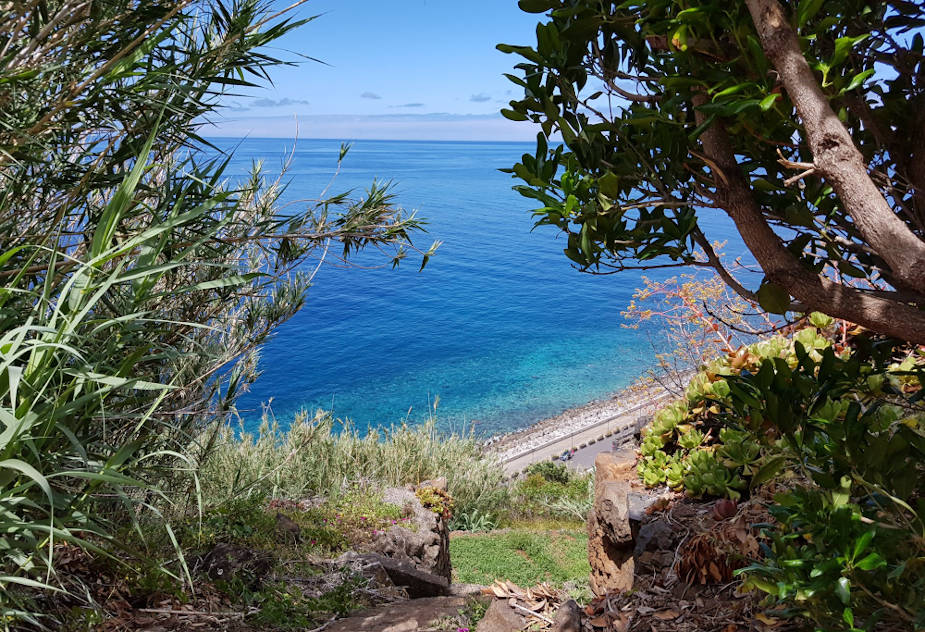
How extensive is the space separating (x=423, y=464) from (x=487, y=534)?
1369 mm

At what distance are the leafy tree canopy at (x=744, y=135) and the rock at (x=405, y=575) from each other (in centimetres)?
338

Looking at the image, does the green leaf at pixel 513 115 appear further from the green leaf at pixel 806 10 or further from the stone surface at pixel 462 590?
the stone surface at pixel 462 590

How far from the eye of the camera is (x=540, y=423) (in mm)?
24047

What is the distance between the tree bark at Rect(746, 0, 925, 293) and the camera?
1.28 meters

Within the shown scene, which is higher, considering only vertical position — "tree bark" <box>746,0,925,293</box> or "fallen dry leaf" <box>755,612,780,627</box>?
"tree bark" <box>746,0,925,293</box>

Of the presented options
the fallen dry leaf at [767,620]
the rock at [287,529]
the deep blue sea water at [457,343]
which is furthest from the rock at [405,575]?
the deep blue sea water at [457,343]

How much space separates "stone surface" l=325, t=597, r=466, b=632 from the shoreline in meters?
14.8

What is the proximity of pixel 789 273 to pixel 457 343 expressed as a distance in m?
31.9

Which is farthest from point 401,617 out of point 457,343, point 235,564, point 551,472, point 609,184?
point 457,343

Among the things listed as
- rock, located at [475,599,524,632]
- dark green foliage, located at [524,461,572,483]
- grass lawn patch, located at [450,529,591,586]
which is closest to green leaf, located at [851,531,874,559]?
rock, located at [475,599,524,632]

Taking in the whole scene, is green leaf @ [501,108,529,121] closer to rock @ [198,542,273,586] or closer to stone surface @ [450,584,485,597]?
rock @ [198,542,273,586]

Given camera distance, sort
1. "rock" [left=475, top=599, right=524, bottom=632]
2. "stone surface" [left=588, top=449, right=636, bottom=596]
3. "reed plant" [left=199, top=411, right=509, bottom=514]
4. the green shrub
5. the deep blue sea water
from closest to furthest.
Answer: "rock" [left=475, top=599, right=524, bottom=632] < "stone surface" [left=588, top=449, right=636, bottom=596] < "reed plant" [left=199, top=411, right=509, bottom=514] < the green shrub < the deep blue sea water

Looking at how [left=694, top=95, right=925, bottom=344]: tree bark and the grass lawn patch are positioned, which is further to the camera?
the grass lawn patch

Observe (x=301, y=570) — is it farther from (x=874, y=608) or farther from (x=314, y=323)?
(x=314, y=323)
